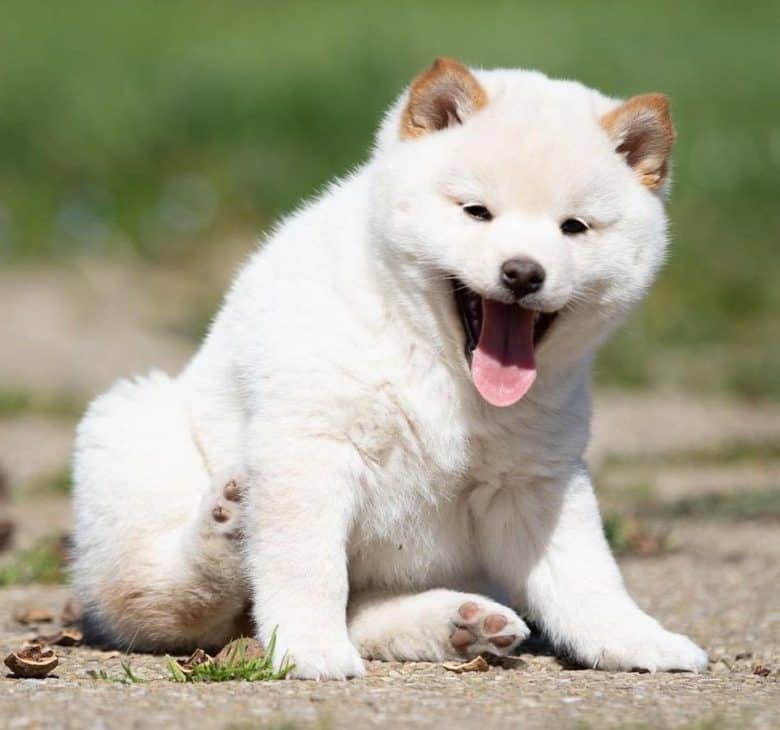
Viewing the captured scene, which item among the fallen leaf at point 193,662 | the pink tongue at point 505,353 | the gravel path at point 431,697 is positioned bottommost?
the gravel path at point 431,697

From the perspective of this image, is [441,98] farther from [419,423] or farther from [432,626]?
[432,626]

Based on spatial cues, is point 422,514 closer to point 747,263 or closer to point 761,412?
point 761,412

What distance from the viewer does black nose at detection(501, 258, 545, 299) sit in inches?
146

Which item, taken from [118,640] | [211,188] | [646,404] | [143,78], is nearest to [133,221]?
[211,188]

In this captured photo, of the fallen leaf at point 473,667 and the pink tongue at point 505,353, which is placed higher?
the pink tongue at point 505,353

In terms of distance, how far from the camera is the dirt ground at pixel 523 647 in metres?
3.28

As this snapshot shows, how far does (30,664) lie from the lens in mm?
3801

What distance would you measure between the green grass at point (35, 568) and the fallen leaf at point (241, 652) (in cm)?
163

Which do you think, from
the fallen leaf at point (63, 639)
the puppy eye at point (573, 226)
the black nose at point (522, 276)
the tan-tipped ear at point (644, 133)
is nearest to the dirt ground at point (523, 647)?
the fallen leaf at point (63, 639)

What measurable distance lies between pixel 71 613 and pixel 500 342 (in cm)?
183

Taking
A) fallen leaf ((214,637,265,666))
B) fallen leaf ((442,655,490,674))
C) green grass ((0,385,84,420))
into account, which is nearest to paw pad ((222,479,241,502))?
fallen leaf ((214,637,265,666))

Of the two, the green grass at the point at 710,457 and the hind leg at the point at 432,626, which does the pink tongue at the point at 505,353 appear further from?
the green grass at the point at 710,457

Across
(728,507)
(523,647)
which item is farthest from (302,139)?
(523,647)

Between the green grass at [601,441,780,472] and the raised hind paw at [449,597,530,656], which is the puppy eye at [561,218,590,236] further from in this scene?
the green grass at [601,441,780,472]
